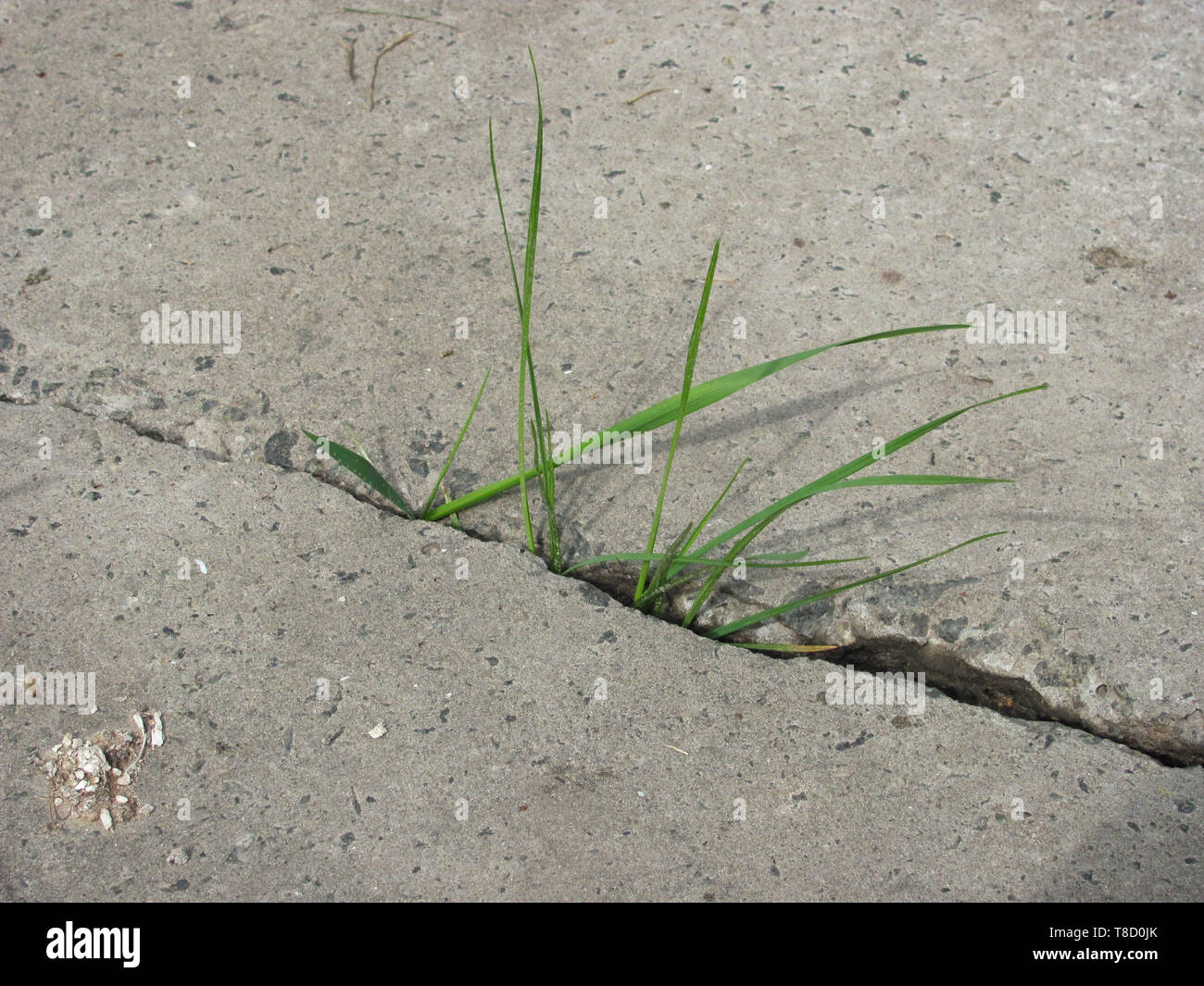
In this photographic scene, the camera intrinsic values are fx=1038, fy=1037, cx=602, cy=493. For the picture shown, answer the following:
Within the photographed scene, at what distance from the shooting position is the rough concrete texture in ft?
5.06

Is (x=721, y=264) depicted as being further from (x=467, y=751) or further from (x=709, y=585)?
(x=467, y=751)

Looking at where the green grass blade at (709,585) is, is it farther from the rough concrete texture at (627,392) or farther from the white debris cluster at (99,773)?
the white debris cluster at (99,773)

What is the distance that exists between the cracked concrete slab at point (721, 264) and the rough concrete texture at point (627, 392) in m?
0.01

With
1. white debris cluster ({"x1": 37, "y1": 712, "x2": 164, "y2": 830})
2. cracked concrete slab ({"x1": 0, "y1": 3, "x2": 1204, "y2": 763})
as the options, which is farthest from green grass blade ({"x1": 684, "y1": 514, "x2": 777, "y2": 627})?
white debris cluster ({"x1": 37, "y1": 712, "x2": 164, "y2": 830})

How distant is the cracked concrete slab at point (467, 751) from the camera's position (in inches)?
57.9

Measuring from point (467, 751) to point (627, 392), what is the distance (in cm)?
82

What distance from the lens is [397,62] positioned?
8.91 ft

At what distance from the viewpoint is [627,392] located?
208 centimetres

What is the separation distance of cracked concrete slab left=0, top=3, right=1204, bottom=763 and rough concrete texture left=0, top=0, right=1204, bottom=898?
1 centimetres

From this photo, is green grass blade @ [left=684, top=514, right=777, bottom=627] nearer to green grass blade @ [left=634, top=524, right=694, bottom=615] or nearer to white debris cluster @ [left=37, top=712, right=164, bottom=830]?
green grass blade @ [left=634, top=524, right=694, bottom=615]

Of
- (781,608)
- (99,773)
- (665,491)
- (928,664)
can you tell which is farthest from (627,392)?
(99,773)

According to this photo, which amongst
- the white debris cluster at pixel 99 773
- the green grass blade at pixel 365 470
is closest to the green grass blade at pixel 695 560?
the green grass blade at pixel 365 470
